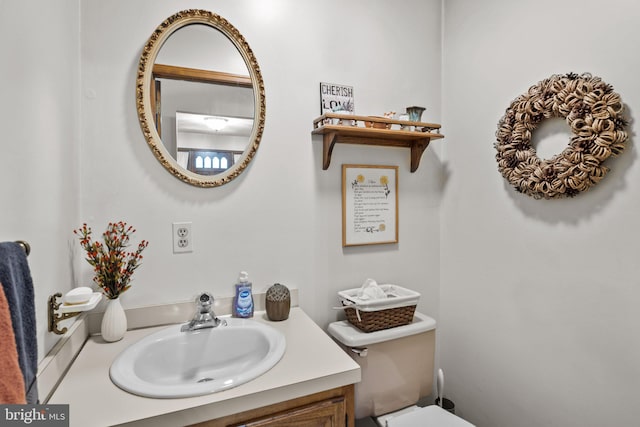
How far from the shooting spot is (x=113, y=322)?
112 cm

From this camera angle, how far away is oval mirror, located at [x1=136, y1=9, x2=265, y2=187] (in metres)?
1.27

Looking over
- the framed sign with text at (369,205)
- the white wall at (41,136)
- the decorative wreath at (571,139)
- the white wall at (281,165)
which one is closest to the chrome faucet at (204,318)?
the white wall at (281,165)

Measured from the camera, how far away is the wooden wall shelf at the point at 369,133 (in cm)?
142

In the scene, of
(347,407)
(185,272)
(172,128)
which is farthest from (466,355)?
(172,128)

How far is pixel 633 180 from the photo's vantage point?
1076 mm

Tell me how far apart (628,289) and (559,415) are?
1.94 feet

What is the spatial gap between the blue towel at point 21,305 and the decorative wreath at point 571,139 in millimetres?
1584

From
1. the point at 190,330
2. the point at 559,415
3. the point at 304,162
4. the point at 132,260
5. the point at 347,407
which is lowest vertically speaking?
the point at 559,415

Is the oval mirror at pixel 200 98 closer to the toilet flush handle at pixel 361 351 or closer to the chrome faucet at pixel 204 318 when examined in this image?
the chrome faucet at pixel 204 318

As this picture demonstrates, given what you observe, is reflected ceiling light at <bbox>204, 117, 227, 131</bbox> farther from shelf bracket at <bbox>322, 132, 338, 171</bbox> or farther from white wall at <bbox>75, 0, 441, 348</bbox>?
shelf bracket at <bbox>322, 132, 338, 171</bbox>

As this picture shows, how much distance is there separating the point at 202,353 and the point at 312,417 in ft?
1.60

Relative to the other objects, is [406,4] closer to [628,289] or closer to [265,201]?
[265,201]

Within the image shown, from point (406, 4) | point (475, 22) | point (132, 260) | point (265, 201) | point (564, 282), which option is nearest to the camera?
point (132, 260)

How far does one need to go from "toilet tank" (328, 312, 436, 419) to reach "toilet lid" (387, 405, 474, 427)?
0.05 m
